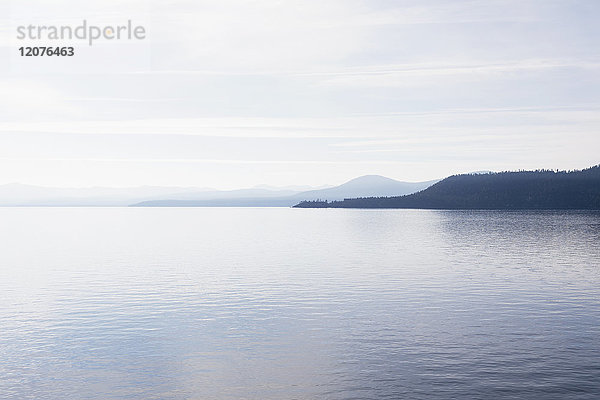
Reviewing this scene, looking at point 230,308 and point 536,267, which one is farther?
point 536,267

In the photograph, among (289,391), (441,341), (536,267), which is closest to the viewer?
(289,391)

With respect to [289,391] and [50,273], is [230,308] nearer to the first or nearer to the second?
[289,391]

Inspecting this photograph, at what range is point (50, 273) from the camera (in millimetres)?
83688

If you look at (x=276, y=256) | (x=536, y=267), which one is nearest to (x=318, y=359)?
(x=536, y=267)

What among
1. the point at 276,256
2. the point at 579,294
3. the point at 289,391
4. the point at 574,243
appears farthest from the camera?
the point at 574,243

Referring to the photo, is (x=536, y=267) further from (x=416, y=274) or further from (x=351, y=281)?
(x=351, y=281)

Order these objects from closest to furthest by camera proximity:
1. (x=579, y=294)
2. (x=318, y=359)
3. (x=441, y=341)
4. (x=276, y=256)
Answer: (x=318, y=359)
(x=441, y=341)
(x=579, y=294)
(x=276, y=256)

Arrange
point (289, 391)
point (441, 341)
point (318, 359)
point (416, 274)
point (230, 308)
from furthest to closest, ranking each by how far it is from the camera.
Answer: point (416, 274)
point (230, 308)
point (441, 341)
point (318, 359)
point (289, 391)

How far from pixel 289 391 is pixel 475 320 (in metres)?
23.1

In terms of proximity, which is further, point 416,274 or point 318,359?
point 416,274

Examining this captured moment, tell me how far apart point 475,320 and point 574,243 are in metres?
95.2

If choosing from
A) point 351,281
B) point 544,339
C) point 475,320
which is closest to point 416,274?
point 351,281

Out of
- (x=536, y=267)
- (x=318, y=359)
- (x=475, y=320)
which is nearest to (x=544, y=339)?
(x=475, y=320)

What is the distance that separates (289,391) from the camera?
30297 mm
